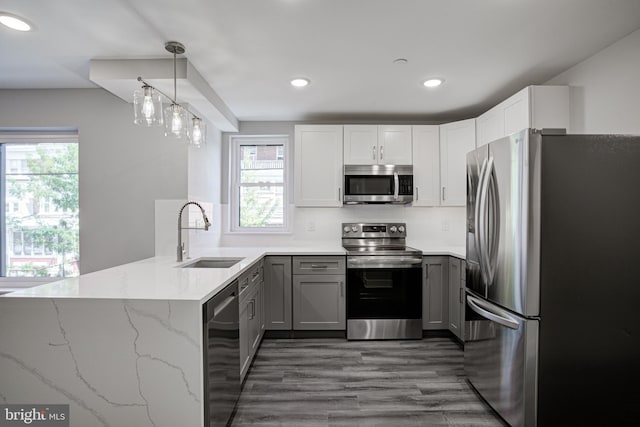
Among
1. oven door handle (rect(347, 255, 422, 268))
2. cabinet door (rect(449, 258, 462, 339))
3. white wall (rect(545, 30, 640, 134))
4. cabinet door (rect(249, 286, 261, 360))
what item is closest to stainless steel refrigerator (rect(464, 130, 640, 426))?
white wall (rect(545, 30, 640, 134))

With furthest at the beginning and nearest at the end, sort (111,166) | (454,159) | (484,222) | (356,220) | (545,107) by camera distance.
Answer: (356,220) < (454,159) < (111,166) < (545,107) < (484,222)

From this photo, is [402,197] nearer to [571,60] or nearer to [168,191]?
[571,60]

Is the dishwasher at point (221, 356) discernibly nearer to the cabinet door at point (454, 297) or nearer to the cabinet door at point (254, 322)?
the cabinet door at point (254, 322)

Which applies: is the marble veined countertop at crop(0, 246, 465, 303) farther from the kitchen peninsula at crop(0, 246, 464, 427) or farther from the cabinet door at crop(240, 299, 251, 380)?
the cabinet door at crop(240, 299, 251, 380)

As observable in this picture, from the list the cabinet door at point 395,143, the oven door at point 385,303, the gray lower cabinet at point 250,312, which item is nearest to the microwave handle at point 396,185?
the cabinet door at point 395,143

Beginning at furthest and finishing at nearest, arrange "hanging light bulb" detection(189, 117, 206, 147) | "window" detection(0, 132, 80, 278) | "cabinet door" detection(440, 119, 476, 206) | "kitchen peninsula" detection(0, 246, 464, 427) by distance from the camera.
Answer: "cabinet door" detection(440, 119, 476, 206) < "window" detection(0, 132, 80, 278) < "hanging light bulb" detection(189, 117, 206, 147) < "kitchen peninsula" detection(0, 246, 464, 427)

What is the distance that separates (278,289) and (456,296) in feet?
5.60

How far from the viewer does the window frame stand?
3889mm

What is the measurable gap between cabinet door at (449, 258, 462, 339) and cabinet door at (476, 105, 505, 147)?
1190 mm

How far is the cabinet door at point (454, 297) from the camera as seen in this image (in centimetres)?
305

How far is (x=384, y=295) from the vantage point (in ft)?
10.5

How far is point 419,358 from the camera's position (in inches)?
111

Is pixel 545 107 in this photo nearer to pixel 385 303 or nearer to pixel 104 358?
pixel 385 303

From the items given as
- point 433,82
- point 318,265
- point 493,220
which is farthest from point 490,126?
point 318,265
